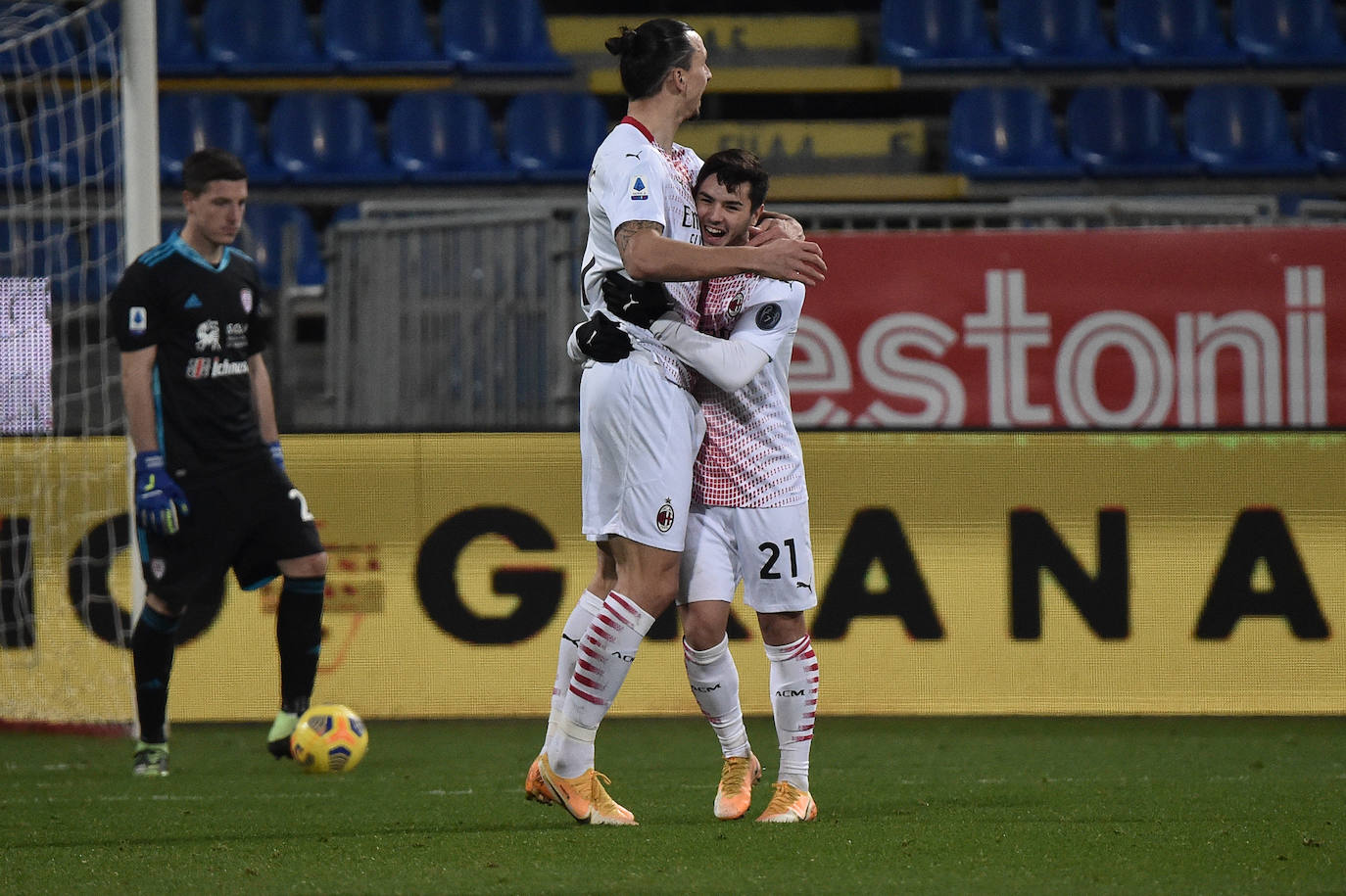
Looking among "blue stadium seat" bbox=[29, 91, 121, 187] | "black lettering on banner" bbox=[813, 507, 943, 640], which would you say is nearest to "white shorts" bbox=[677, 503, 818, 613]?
"black lettering on banner" bbox=[813, 507, 943, 640]

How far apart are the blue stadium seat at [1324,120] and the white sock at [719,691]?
9526 mm

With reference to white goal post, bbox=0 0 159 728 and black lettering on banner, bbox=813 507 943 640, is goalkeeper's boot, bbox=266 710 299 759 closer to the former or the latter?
white goal post, bbox=0 0 159 728

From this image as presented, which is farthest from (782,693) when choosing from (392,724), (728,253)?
(392,724)

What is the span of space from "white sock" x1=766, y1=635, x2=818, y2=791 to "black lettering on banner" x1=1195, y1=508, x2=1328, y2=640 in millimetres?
3003

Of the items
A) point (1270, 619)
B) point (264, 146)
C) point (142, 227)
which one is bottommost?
point (1270, 619)

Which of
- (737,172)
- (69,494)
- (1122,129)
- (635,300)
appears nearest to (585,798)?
(635,300)

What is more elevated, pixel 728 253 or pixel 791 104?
pixel 791 104

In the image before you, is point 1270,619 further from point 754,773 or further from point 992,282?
point 754,773

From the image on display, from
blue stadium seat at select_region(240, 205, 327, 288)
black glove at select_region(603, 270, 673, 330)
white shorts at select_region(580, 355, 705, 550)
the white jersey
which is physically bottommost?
white shorts at select_region(580, 355, 705, 550)

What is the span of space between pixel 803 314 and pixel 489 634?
1.96 metres

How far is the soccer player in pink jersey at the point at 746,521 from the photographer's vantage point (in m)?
4.20

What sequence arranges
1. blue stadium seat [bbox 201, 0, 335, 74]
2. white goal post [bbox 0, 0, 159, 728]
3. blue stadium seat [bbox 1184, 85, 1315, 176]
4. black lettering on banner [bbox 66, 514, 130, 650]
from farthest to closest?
blue stadium seat [bbox 201, 0, 335, 74] → blue stadium seat [bbox 1184, 85, 1315, 176] → black lettering on banner [bbox 66, 514, 130, 650] → white goal post [bbox 0, 0, 159, 728]

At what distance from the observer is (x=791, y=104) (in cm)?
1330

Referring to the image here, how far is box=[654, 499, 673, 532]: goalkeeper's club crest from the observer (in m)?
4.05
